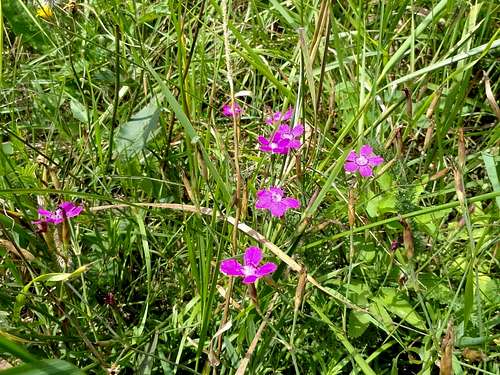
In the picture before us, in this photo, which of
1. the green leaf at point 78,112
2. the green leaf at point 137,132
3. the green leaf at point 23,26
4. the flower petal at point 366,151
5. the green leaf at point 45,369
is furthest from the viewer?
the green leaf at point 23,26

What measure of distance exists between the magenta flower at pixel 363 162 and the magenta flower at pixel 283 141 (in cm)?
8

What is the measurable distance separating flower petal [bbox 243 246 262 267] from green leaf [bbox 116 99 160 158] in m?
0.42

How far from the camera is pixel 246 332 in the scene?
35.9 inches

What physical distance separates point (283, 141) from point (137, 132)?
0.34 meters

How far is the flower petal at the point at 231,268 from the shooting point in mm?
821

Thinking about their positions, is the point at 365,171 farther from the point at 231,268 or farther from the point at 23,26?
the point at 23,26

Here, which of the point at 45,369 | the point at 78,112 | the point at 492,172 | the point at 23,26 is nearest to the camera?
the point at 45,369

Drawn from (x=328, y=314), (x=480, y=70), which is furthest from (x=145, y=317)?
(x=480, y=70)

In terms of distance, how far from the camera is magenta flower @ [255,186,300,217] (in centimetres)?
90

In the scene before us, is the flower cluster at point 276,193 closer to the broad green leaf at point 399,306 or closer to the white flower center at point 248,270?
the white flower center at point 248,270

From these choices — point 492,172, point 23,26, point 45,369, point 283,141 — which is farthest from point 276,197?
point 23,26

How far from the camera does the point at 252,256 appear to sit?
0.84 meters

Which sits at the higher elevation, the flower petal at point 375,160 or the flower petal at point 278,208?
the flower petal at point 278,208

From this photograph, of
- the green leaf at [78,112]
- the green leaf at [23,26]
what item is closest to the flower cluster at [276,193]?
the green leaf at [78,112]
